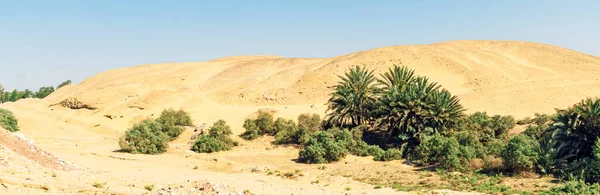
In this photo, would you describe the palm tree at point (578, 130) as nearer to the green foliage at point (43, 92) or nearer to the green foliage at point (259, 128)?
the green foliage at point (259, 128)

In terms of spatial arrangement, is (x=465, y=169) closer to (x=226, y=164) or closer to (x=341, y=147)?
(x=341, y=147)

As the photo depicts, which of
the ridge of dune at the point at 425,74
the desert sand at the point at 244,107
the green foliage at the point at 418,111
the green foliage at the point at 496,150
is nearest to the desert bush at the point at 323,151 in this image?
the desert sand at the point at 244,107

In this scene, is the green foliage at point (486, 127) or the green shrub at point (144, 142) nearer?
the green foliage at point (486, 127)

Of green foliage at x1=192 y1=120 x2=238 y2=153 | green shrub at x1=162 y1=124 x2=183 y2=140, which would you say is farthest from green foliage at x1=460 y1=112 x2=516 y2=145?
green shrub at x1=162 y1=124 x2=183 y2=140

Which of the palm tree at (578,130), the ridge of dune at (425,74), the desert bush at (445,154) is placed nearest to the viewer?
the palm tree at (578,130)

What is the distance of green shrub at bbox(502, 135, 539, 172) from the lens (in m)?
16.9

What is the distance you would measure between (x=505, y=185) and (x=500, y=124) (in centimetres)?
1159

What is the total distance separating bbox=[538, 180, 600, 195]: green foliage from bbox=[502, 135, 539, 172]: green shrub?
230cm

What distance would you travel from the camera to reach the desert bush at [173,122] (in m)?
31.2

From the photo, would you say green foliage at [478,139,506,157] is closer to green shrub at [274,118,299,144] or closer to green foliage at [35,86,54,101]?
green shrub at [274,118,299,144]

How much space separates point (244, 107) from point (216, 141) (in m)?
15.8

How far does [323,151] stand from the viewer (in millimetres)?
23094

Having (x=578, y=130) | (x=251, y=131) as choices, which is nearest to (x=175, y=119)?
(x=251, y=131)

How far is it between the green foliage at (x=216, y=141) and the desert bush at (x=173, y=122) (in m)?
3.67
